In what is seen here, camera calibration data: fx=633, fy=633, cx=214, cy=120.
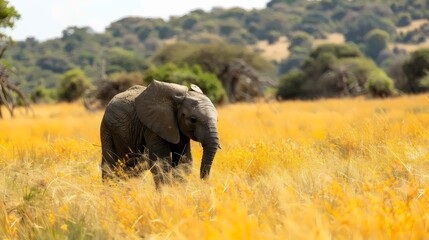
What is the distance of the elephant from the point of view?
20.8 feet

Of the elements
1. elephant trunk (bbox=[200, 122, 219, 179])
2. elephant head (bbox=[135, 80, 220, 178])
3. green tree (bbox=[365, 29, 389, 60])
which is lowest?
green tree (bbox=[365, 29, 389, 60])

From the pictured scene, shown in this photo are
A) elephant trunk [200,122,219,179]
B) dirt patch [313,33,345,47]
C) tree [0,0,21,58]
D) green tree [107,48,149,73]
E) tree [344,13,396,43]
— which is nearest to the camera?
elephant trunk [200,122,219,179]

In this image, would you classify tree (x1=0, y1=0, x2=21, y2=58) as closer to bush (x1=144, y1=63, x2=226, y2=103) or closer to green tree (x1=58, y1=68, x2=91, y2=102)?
bush (x1=144, y1=63, x2=226, y2=103)

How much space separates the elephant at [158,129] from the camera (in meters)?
6.34

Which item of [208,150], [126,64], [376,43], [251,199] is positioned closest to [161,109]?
[208,150]

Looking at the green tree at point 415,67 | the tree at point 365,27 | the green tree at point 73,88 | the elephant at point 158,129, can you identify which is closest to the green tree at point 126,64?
the green tree at point 73,88

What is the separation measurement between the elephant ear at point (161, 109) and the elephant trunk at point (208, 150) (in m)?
0.52

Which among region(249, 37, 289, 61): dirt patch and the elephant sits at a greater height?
the elephant

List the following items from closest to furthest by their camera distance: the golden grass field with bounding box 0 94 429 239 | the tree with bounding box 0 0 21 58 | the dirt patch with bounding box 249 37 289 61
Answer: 1. the golden grass field with bounding box 0 94 429 239
2. the tree with bounding box 0 0 21 58
3. the dirt patch with bounding box 249 37 289 61

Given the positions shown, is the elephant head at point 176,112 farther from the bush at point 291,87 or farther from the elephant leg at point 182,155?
the bush at point 291,87

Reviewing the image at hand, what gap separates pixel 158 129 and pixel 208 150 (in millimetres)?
760

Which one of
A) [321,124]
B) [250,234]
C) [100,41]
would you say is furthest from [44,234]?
[100,41]

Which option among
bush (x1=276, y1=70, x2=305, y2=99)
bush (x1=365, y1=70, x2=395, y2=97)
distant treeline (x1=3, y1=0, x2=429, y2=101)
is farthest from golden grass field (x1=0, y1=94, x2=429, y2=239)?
bush (x1=276, y1=70, x2=305, y2=99)

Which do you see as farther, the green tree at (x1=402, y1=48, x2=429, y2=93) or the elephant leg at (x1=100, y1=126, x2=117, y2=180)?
the green tree at (x1=402, y1=48, x2=429, y2=93)
